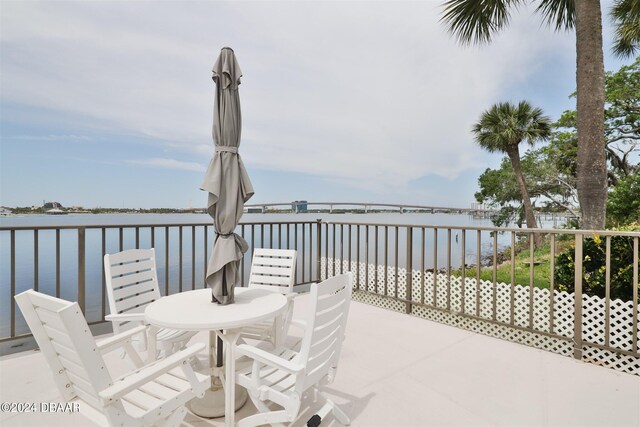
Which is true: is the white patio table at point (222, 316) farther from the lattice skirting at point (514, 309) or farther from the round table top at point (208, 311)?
the lattice skirting at point (514, 309)

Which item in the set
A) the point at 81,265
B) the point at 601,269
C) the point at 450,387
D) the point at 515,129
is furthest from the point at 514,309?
the point at 515,129

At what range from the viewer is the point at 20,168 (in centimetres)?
770

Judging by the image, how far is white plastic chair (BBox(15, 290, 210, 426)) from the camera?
1.10m

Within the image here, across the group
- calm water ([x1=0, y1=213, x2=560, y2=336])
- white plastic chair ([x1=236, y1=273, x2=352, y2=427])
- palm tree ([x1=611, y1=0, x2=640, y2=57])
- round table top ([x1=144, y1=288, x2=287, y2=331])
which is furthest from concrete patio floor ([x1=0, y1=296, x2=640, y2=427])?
palm tree ([x1=611, y1=0, x2=640, y2=57])

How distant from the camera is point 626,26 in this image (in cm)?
769

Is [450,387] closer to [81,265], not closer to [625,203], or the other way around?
[81,265]

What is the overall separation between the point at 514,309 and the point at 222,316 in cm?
317

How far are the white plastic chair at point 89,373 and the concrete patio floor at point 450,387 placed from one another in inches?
24.5

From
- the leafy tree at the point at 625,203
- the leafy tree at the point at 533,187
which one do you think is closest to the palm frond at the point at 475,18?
the leafy tree at the point at 625,203

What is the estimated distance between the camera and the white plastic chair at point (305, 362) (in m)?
1.46

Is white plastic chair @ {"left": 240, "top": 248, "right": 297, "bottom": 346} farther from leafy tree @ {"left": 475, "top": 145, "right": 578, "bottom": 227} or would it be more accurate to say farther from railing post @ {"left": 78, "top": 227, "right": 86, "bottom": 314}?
leafy tree @ {"left": 475, "top": 145, "right": 578, "bottom": 227}

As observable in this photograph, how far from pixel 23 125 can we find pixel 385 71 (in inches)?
360

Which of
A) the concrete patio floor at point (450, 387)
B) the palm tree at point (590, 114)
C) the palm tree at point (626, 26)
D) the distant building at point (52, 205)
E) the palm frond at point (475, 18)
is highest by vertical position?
the palm tree at point (626, 26)

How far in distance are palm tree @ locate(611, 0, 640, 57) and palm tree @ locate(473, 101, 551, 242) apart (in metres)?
5.18
